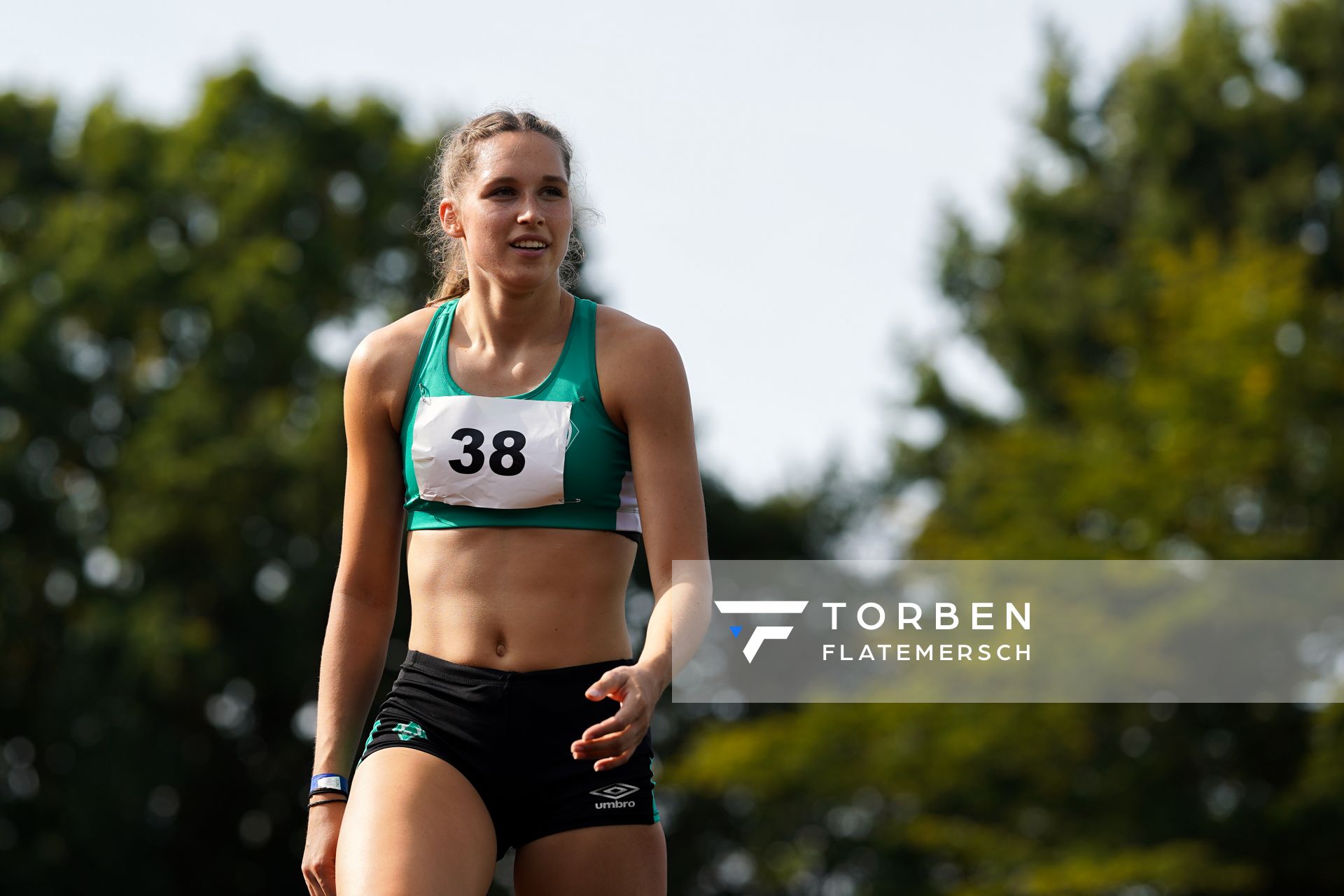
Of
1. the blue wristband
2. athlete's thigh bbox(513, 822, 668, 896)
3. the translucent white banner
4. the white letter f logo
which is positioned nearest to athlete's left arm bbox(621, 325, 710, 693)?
athlete's thigh bbox(513, 822, 668, 896)

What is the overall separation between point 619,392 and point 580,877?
0.99 metres

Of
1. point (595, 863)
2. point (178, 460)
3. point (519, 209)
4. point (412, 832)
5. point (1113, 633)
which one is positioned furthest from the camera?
point (178, 460)

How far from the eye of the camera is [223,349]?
87.9 feet

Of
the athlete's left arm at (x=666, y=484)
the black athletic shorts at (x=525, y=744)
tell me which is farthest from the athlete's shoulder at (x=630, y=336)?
the black athletic shorts at (x=525, y=744)

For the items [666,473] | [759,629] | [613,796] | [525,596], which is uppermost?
[759,629]

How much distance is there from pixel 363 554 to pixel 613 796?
2.56ft

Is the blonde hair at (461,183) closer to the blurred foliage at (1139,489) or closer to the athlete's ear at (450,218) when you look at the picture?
the athlete's ear at (450,218)

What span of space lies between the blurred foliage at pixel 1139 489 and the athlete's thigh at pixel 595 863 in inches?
771

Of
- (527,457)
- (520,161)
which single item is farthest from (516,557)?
(520,161)

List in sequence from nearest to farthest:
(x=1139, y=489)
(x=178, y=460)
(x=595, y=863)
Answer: (x=595, y=863) < (x=1139, y=489) < (x=178, y=460)

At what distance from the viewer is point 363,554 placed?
3826 mm

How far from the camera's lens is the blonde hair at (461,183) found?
12.5ft

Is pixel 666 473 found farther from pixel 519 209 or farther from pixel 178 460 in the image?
pixel 178 460

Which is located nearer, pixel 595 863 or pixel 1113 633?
pixel 595 863
